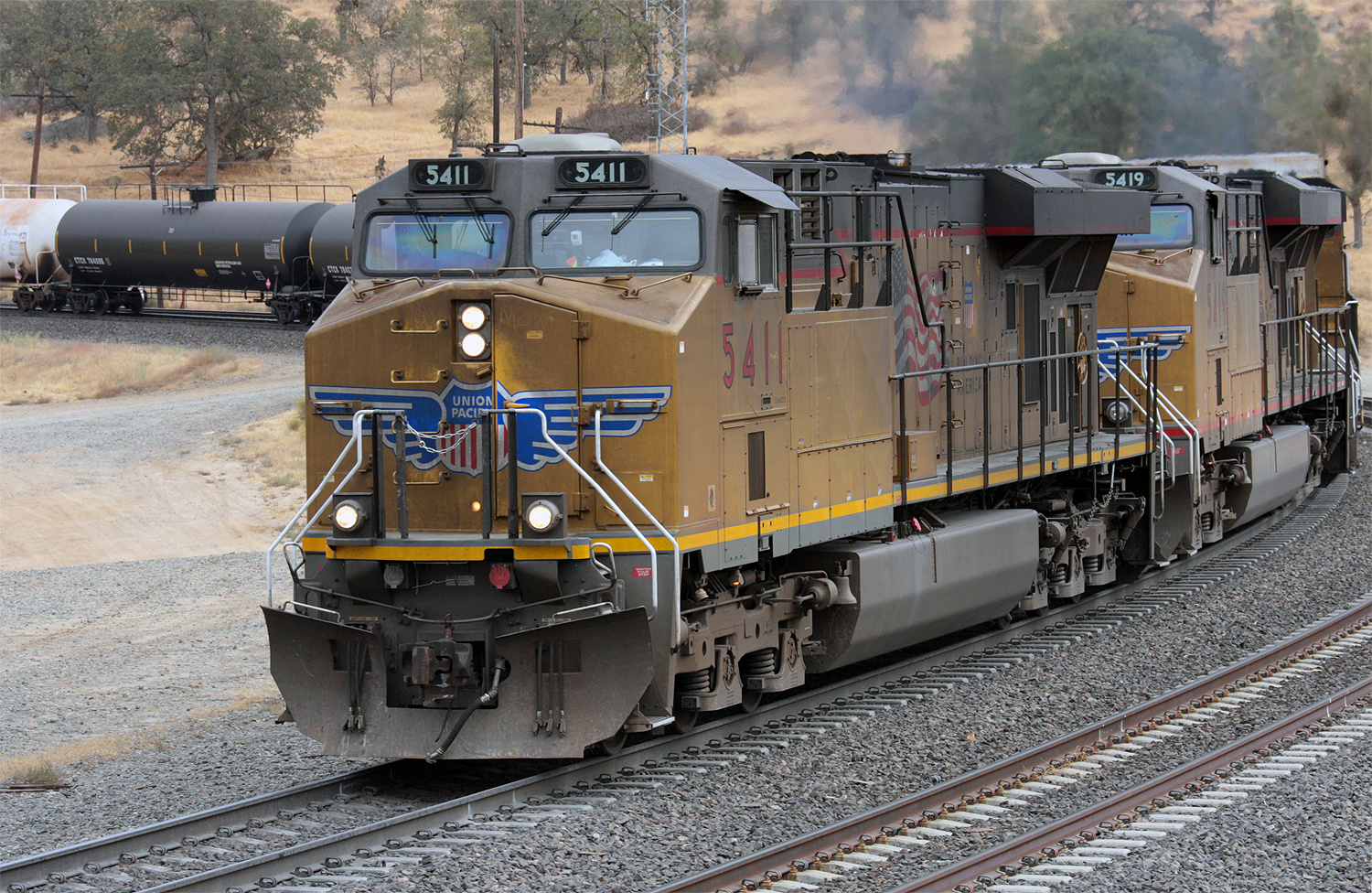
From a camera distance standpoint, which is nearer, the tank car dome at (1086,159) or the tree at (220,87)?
the tank car dome at (1086,159)

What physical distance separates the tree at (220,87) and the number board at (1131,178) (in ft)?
173

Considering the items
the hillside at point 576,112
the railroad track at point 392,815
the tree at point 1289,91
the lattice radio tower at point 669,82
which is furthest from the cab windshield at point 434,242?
the lattice radio tower at point 669,82

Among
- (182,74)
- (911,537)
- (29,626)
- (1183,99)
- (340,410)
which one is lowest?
(29,626)

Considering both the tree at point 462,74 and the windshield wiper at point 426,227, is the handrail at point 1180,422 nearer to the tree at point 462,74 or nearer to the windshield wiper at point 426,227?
the windshield wiper at point 426,227

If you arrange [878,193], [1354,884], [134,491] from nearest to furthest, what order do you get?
1. [1354,884]
2. [878,193]
3. [134,491]

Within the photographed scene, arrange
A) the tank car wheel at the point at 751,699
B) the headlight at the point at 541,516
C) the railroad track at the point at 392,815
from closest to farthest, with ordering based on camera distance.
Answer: the railroad track at the point at 392,815
the headlight at the point at 541,516
the tank car wheel at the point at 751,699

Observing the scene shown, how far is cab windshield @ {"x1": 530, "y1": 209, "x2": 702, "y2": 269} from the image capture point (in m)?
8.60

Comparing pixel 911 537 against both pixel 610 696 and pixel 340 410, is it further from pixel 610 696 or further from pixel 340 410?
pixel 340 410

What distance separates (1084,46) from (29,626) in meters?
22.7

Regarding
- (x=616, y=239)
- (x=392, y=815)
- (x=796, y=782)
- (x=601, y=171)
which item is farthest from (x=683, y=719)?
(x=601, y=171)

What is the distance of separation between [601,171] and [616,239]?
1.29ft

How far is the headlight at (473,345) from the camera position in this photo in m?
8.30

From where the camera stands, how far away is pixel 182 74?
208 ft

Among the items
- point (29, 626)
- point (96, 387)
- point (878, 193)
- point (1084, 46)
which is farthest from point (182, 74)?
point (878, 193)
